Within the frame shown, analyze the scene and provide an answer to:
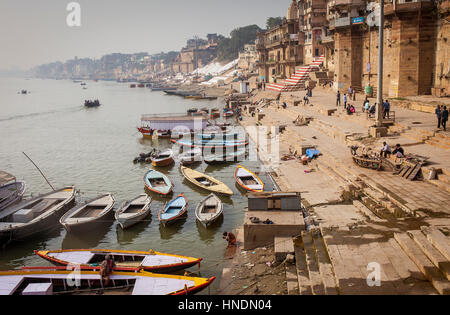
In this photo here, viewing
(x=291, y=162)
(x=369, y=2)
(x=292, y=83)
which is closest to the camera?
(x=291, y=162)

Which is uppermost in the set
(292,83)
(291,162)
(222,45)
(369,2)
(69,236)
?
(222,45)

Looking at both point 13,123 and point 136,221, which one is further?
point 13,123

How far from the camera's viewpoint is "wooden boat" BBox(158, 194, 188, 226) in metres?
14.9

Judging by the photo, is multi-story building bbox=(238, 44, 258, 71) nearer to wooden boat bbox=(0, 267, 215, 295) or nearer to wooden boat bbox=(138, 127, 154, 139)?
wooden boat bbox=(138, 127, 154, 139)

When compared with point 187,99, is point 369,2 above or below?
above

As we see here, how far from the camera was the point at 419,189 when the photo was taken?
12.1 metres

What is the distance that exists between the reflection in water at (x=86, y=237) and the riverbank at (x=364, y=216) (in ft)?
21.3

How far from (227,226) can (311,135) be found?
36.5 ft

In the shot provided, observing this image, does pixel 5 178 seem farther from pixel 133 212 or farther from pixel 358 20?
pixel 358 20

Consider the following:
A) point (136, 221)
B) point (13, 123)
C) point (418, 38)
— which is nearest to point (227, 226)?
point (136, 221)

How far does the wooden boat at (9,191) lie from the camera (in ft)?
55.9

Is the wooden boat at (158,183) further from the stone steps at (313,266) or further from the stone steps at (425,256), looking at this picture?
the stone steps at (425,256)

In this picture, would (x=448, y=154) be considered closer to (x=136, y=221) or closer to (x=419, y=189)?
(x=419, y=189)

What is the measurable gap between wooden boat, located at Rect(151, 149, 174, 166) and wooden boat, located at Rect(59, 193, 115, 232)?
739cm
